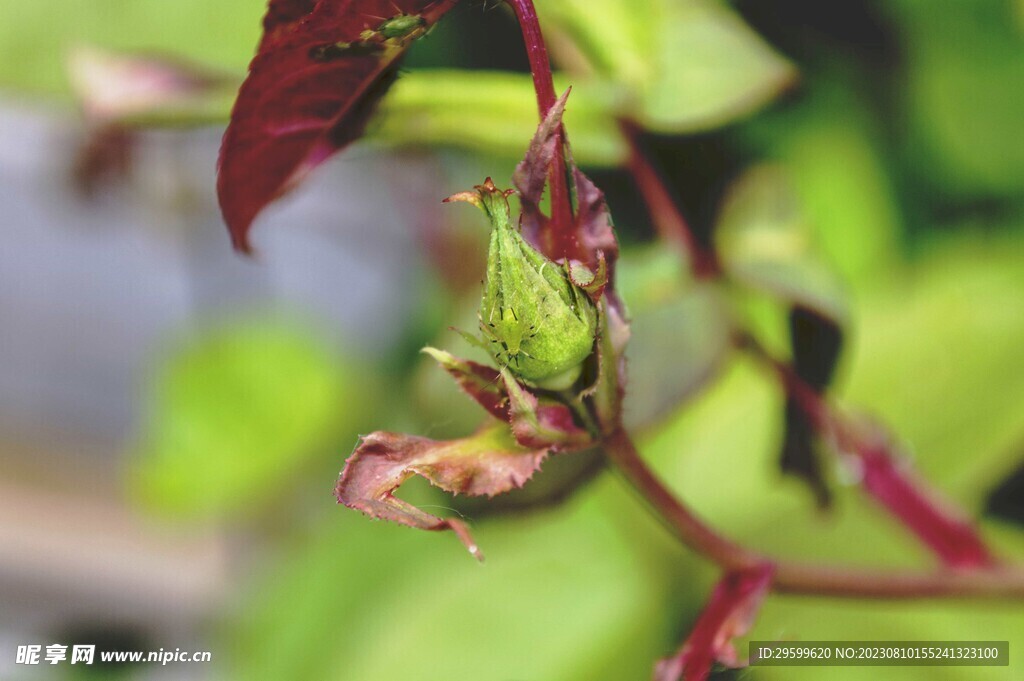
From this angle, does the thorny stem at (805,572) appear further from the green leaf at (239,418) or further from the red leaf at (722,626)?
the green leaf at (239,418)

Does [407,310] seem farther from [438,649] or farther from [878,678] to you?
[878,678]

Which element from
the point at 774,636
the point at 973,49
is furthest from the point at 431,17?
the point at 973,49

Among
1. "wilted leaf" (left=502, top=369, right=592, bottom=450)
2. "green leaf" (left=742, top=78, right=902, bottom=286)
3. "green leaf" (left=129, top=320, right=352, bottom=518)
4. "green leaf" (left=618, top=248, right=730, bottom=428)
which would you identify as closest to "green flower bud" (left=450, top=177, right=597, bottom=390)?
"wilted leaf" (left=502, top=369, right=592, bottom=450)

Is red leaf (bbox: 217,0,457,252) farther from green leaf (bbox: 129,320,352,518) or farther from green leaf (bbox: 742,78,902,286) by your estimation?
green leaf (bbox: 129,320,352,518)

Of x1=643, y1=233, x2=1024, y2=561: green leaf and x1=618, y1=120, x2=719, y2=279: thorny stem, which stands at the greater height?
x1=618, y1=120, x2=719, y2=279: thorny stem

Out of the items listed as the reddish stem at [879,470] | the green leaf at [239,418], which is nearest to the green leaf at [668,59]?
the reddish stem at [879,470]

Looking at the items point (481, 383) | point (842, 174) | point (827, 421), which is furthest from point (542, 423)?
point (842, 174)
